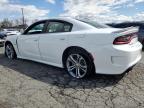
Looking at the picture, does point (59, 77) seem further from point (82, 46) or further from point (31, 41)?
point (31, 41)

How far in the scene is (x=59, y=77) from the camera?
446 centimetres

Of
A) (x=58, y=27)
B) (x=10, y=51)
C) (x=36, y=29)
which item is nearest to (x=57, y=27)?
(x=58, y=27)

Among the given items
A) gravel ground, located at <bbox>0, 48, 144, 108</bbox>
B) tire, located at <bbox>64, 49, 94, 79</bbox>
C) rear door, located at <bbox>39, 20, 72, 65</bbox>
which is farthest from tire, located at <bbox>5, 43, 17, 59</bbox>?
tire, located at <bbox>64, 49, 94, 79</bbox>

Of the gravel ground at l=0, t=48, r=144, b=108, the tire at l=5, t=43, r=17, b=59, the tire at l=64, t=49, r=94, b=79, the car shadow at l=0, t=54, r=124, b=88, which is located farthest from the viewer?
the tire at l=5, t=43, r=17, b=59

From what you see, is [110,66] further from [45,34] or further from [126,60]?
[45,34]

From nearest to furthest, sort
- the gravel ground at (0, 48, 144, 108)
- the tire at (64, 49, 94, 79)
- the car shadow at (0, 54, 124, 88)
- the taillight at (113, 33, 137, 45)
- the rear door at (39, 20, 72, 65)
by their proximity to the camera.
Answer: the gravel ground at (0, 48, 144, 108) → the taillight at (113, 33, 137, 45) → the car shadow at (0, 54, 124, 88) → the tire at (64, 49, 94, 79) → the rear door at (39, 20, 72, 65)

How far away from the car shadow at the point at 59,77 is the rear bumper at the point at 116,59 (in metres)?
0.34

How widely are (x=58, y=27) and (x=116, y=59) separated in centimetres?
184

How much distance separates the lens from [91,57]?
13.0 ft

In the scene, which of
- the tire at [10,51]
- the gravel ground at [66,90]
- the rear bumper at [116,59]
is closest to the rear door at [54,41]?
the gravel ground at [66,90]

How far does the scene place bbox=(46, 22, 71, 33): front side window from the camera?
4.55m

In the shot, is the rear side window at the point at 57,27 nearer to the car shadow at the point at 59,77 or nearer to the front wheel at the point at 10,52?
the car shadow at the point at 59,77

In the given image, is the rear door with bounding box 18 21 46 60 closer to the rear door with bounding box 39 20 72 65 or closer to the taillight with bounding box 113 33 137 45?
the rear door with bounding box 39 20 72 65


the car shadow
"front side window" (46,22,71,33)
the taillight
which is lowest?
the car shadow
